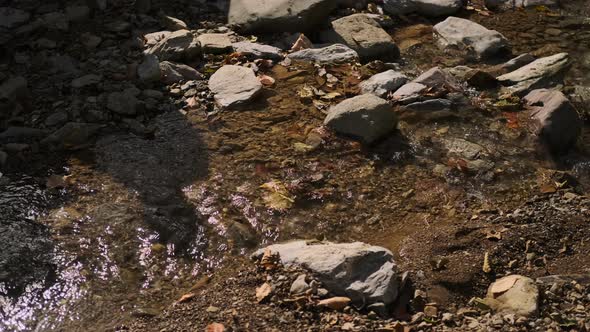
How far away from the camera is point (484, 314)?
12.1 ft

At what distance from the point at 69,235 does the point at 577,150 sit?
365 centimetres

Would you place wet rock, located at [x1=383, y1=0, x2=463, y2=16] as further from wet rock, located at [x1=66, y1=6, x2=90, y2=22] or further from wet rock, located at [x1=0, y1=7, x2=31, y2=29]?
wet rock, located at [x1=0, y1=7, x2=31, y2=29]

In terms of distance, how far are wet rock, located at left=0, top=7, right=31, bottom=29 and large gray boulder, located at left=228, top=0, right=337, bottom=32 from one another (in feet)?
5.98

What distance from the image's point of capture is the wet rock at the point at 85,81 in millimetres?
5825

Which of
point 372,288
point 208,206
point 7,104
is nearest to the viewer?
point 372,288

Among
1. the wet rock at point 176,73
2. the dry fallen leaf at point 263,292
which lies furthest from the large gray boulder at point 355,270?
the wet rock at point 176,73

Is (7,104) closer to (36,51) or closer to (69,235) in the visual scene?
(36,51)

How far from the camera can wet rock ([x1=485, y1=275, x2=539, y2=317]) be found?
3.63 m

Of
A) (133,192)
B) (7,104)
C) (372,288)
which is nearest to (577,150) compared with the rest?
(372,288)

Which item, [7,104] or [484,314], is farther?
[7,104]

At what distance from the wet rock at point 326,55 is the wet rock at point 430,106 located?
0.92 metres

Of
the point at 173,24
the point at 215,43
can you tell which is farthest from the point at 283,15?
the point at 173,24

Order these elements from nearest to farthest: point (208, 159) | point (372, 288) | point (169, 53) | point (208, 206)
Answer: point (372, 288), point (208, 206), point (208, 159), point (169, 53)

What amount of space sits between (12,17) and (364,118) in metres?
3.37
